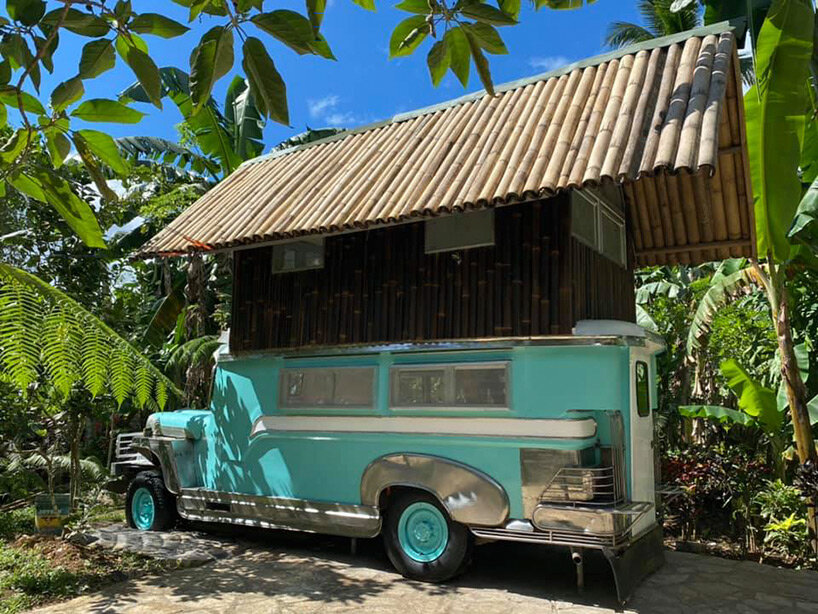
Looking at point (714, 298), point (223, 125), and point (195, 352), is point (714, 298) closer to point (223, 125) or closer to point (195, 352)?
point (195, 352)

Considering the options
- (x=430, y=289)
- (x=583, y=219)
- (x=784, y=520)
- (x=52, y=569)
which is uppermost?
(x=583, y=219)

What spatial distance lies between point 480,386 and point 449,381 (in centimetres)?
36

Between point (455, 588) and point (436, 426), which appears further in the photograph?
point (436, 426)

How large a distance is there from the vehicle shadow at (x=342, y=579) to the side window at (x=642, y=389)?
1.73 meters

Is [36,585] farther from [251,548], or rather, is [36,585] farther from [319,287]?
[319,287]

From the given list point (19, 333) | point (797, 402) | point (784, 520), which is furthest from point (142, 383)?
point (784, 520)

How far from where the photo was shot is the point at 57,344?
4141mm

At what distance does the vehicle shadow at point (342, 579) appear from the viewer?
19.1 ft

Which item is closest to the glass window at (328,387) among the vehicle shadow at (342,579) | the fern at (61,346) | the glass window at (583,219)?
the vehicle shadow at (342,579)

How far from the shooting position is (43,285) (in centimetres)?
413

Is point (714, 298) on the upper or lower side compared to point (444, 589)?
upper

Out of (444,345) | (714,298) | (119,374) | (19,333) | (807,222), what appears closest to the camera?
(19,333)

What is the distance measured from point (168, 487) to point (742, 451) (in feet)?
26.4

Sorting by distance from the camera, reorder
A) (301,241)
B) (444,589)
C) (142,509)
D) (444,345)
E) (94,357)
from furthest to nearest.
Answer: (142,509) → (301,241) → (444,345) → (444,589) → (94,357)
